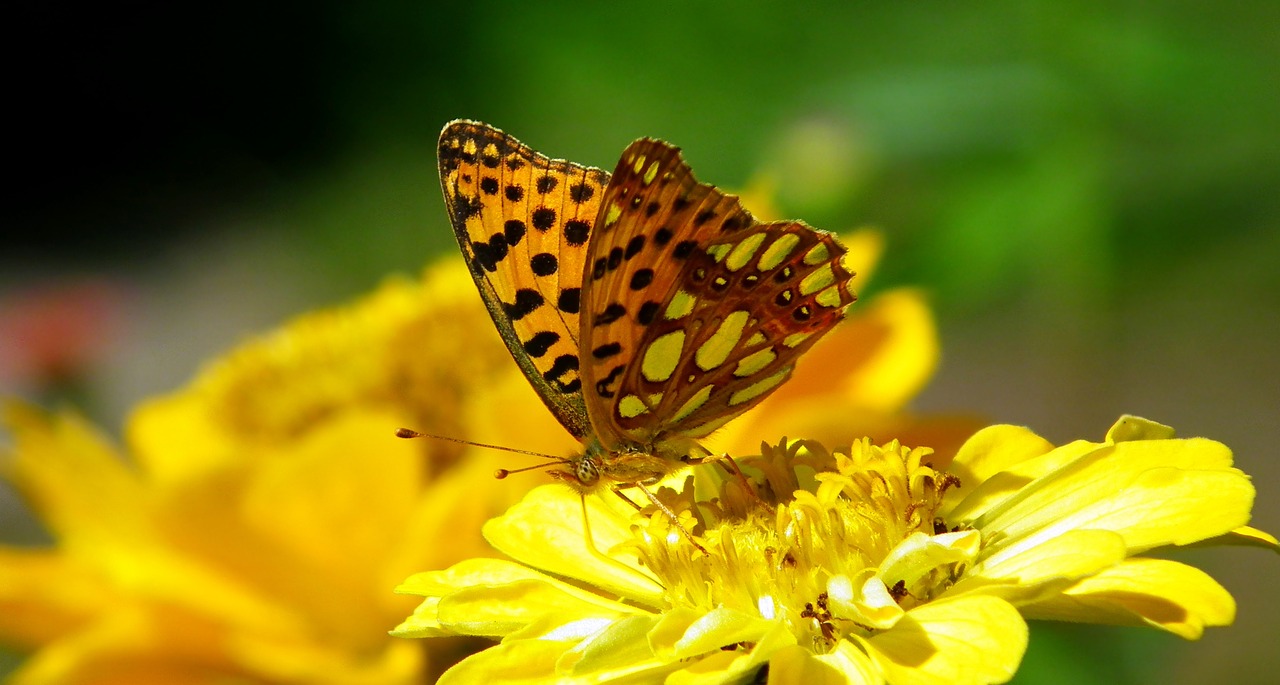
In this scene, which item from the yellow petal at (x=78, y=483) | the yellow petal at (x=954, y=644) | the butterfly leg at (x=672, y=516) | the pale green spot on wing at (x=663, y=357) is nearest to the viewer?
the yellow petal at (x=954, y=644)

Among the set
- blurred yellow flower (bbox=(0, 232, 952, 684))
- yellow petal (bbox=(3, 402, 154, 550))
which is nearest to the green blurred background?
blurred yellow flower (bbox=(0, 232, 952, 684))

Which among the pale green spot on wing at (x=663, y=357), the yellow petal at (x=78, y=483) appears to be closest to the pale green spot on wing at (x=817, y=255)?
the pale green spot on wing at (x=663, y=357)

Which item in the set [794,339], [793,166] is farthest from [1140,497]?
[793,166]

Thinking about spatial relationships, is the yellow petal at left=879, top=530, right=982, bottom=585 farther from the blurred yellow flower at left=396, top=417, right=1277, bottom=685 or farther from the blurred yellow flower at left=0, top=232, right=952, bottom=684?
the blurred yellow flower at left=0, top=232, right=952, bottom=684

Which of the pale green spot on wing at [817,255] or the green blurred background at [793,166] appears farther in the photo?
the green blurred background at [793,166]

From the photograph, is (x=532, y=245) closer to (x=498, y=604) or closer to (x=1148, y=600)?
(x=498, y=604)

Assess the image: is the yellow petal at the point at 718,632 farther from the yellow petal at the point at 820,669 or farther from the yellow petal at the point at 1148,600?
the yellow petal at the point at 1148,600
